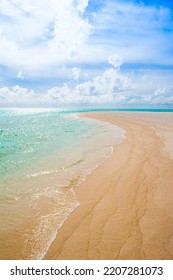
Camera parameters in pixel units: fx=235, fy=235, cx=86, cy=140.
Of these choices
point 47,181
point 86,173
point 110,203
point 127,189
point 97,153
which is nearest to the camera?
point 110,203

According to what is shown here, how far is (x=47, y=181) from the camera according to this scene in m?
10.6

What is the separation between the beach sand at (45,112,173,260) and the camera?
213 inches

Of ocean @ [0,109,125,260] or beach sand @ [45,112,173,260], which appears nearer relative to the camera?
beach sand @ [45,112,173,260]

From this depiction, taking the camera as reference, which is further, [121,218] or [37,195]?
[37,195]

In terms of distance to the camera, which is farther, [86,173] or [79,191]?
[86,173]

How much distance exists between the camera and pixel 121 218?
6938mm

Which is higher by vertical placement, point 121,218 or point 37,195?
point 121,218

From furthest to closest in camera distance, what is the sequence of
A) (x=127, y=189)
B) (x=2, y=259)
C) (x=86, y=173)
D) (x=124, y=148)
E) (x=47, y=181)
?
1. (x=124, y=148)
2. (x=86, y=173)
3. (x=47, y=181)
4. (x=127, y=189)
5. (x=2, y=259)

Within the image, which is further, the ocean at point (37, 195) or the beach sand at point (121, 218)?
the ocean at point (37, 195)

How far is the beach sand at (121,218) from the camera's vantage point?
5.41 meters

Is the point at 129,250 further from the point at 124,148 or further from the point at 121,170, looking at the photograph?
the point at 124,148
